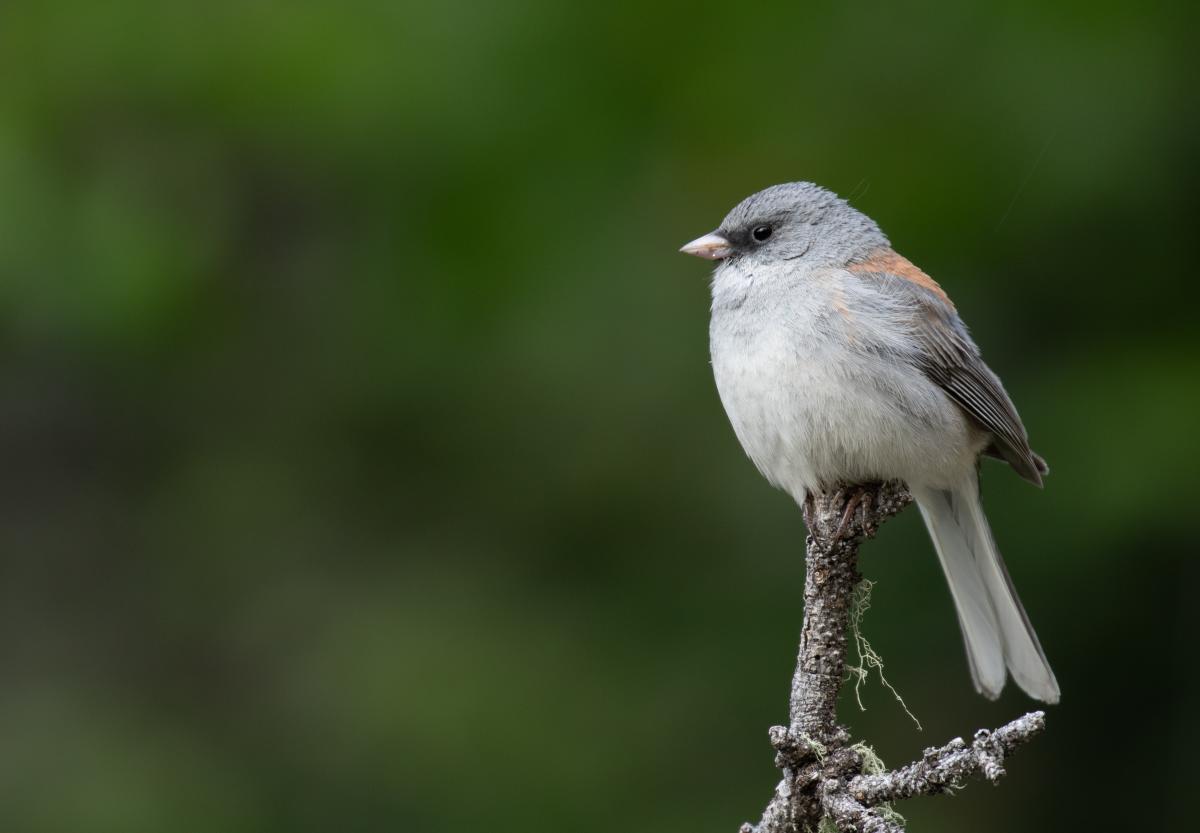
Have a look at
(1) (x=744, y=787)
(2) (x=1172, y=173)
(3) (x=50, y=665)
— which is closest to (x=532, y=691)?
(1) (x=744, y=787)

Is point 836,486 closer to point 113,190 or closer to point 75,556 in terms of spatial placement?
point 113,190

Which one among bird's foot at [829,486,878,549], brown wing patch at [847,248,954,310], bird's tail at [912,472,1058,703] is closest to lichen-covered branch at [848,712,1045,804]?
bird's foot at [829,486,878,549]

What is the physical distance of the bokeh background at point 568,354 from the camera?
3783mm

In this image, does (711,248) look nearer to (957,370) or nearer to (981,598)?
(957,370)

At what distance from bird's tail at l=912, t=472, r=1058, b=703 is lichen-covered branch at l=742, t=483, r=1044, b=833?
731 mm

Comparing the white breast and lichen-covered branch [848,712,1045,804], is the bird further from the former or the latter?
lichen-covered branch [848,712,1045,804]

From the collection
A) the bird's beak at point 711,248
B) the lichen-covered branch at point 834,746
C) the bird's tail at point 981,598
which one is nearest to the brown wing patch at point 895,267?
the bird's beak at point 711,248

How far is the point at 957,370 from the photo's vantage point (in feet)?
10.8

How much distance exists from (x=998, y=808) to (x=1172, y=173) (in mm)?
1929

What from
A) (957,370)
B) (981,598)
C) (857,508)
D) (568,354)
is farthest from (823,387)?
(568,354)

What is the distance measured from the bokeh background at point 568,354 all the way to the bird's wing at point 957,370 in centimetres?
48

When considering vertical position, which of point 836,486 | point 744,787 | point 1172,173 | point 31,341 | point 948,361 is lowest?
point 744,787

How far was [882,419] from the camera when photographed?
3.05 metres

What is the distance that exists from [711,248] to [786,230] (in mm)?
196
